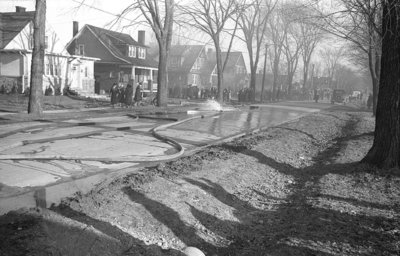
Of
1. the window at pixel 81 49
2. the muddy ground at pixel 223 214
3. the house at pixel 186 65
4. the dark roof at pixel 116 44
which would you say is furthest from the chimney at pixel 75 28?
the muddy ground at pixel 223 214

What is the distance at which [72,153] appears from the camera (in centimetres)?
877

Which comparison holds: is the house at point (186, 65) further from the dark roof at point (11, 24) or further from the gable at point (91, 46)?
the dark roof at point (11, 24)

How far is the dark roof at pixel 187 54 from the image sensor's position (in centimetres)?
6644

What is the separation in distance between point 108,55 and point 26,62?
1587 cm

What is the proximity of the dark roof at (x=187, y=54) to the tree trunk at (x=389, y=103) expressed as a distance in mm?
58344

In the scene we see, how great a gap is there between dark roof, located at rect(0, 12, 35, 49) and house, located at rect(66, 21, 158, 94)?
25.6 feet

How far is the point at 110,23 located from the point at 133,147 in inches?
629

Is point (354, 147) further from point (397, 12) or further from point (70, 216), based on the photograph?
point (70, 216)

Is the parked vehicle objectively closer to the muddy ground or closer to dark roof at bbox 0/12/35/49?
dark roof at bbox 0/12/35/49

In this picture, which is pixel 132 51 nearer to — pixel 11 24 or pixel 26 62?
pixel 11 24

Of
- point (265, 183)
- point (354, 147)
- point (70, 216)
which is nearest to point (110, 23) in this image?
point (354, 147)

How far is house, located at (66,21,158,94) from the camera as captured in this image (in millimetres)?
45188

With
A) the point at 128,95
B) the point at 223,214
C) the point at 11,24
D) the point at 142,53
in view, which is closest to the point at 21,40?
the point at 11,24

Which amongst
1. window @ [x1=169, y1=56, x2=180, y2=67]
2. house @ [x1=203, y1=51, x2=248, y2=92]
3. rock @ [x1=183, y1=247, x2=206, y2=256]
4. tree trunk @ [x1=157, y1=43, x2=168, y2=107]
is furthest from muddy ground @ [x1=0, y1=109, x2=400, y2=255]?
house @ [x1=203, y1=51, x2=248, y2=92]
